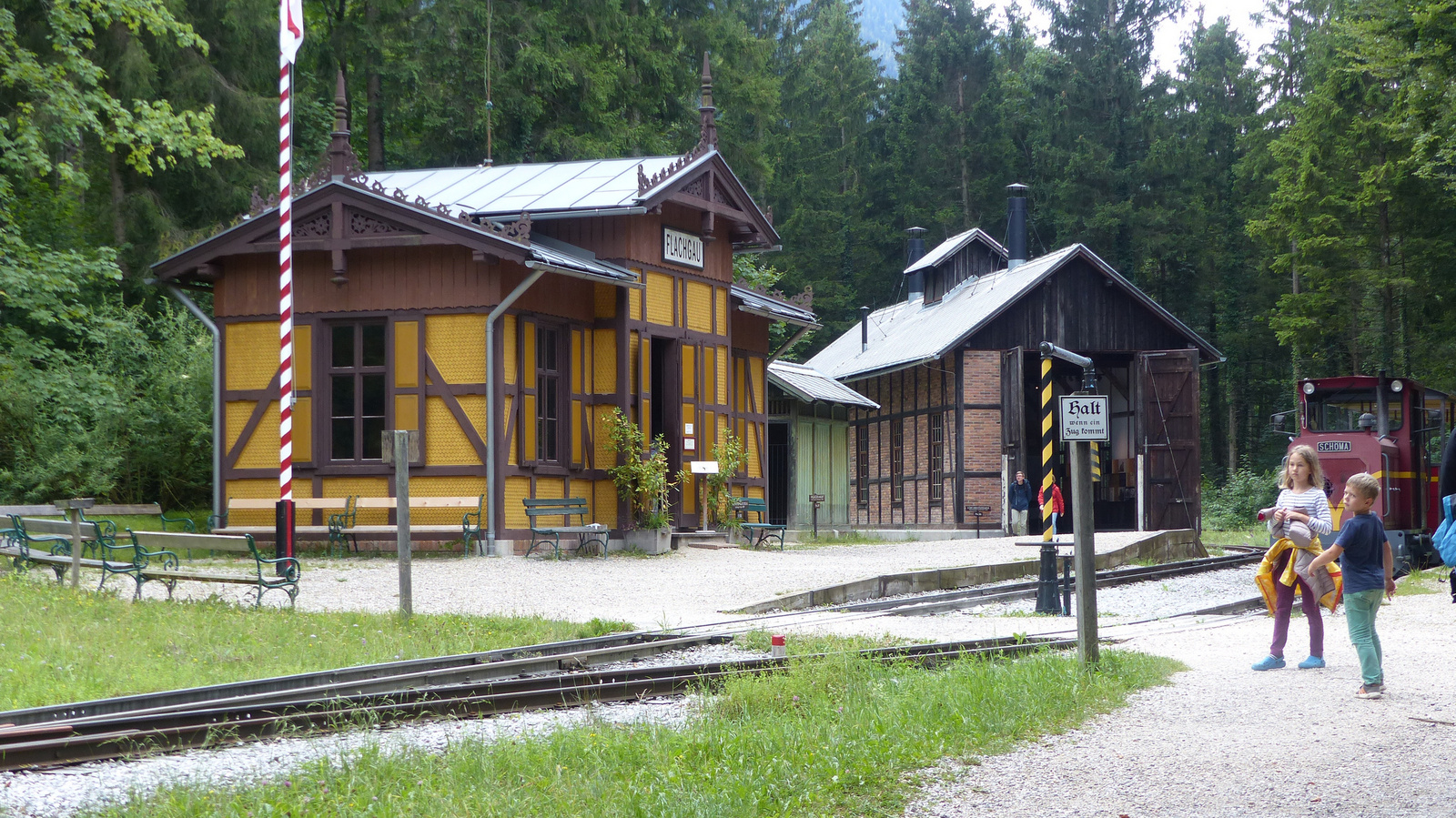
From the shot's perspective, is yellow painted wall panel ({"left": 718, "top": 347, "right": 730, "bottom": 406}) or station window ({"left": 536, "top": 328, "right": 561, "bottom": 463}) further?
yellow painted wall panel ({"left": 718, "top": 347, "right": 730, "bottom": 406})

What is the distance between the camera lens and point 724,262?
24250 mm

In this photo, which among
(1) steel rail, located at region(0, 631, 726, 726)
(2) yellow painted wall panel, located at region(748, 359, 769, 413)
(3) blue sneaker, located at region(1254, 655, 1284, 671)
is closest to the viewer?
(1) steel rail, located at region(0, 631, 726, 726)

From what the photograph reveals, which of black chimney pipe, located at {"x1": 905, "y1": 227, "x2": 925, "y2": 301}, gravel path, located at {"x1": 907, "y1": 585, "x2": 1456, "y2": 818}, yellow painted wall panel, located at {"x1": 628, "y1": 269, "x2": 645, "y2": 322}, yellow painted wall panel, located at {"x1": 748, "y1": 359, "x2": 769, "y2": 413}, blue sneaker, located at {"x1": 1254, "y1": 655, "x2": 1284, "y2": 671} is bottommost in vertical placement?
gravel path, located at {"x1": 907, "y1": 585, "x2": 1456, "y2": 818}

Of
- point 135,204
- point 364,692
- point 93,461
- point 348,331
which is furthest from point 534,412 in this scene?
point 135,204

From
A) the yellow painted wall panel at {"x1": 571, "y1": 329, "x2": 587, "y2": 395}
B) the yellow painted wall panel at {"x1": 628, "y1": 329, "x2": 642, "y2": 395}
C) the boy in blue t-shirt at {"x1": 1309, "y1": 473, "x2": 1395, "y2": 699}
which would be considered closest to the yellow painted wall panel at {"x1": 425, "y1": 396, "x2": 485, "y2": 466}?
the yellow painted wall panel at {"x1": 571, "y1": 329, "x2": 587, "y2": 395}

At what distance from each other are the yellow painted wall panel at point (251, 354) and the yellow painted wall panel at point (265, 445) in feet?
1.45

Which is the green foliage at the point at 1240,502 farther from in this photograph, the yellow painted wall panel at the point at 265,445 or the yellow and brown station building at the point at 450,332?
the yellow painted wall panel at the point at 265,445

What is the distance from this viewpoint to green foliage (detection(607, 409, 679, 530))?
21234 mm

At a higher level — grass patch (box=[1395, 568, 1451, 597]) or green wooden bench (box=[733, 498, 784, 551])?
green wooden bench (box=[733, 498, 784, 551])

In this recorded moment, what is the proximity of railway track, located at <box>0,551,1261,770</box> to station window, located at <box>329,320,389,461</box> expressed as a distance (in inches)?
369

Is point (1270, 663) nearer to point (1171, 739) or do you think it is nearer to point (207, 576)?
point (1171, 739)

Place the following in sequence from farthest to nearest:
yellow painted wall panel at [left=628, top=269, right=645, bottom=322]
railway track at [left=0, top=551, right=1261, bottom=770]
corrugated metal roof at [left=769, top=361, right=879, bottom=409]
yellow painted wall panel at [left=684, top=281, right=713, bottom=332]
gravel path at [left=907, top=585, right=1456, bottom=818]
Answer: corrugated metal roof at [left=769, top=361, right=879, bottom=409], yellow painted wall panel at [left=684, top=281, right=713, bottom=332], yellow painted wall panel at [left=628, top=269, right=645, bottom=322], railway track at [left=0, top=551, right=1261, bottom=770], gravel path at [left=907, top=585, right=1456, bottom=818]

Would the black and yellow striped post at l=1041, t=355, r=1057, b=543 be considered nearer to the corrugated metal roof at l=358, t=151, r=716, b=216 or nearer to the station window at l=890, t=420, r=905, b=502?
the corrugated metal roof at l=358, t=151, r=716, b=216

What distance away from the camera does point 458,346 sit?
64.8 ft
